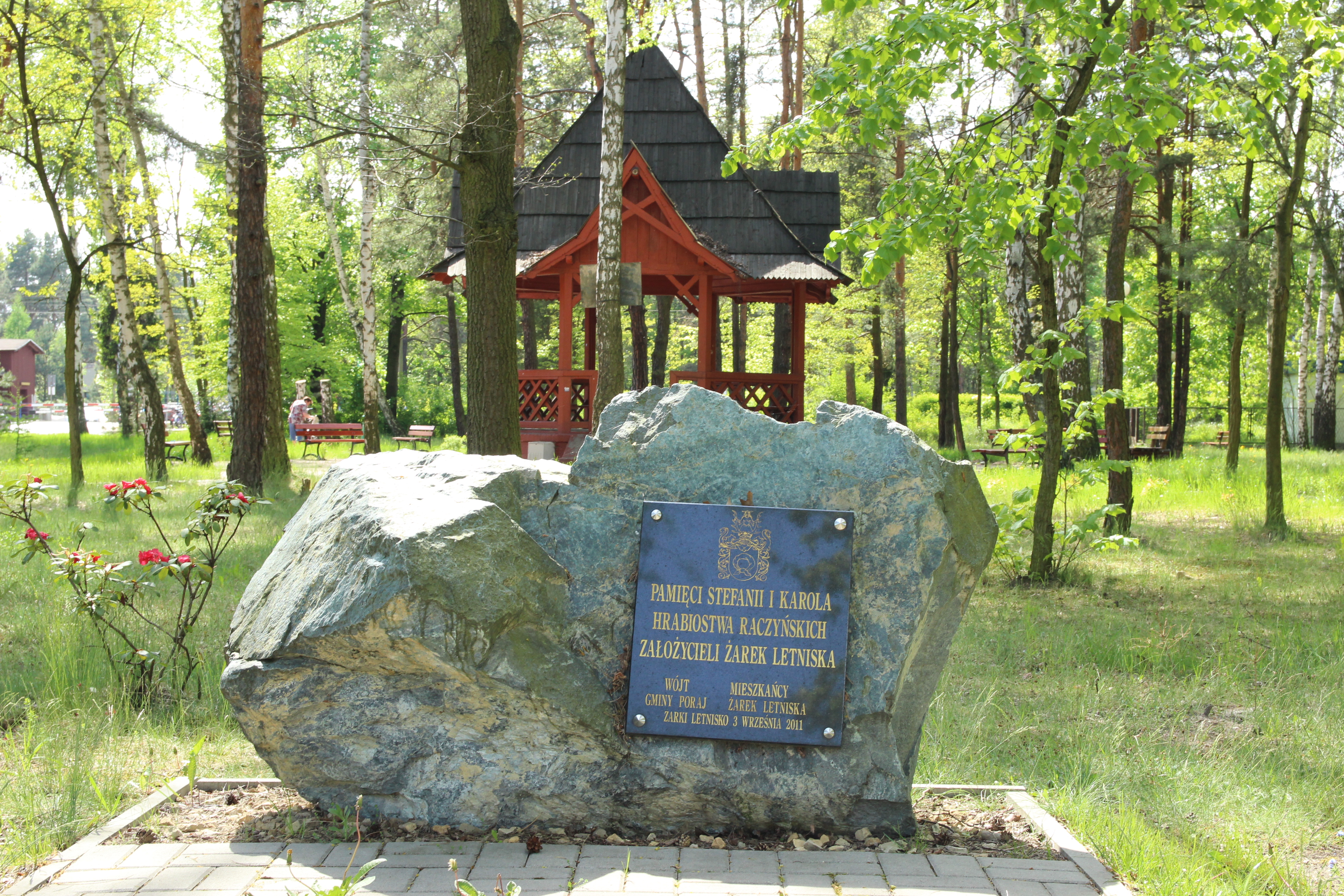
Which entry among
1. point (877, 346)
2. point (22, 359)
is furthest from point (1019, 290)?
point (22, 359)

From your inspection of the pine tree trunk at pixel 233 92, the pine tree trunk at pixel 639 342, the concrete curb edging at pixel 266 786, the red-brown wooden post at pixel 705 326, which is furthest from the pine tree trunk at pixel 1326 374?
the concrete curb edging at pixel 266 786

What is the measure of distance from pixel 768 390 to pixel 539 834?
10.8 meters

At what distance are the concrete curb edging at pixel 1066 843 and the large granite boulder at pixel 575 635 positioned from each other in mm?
506

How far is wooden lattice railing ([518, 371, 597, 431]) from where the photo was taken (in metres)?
13.2

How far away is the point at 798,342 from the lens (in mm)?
14148

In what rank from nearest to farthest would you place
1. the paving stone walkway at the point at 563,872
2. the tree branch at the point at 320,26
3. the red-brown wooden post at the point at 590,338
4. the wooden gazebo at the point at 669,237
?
the paving stone walkway at the point at 563,872 < the wooden gazebo at the point at 669,237 < the tree branch at the point at 320,26 < the red-brown wooden post at the point at 590,338

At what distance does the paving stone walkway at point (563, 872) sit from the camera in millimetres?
3057

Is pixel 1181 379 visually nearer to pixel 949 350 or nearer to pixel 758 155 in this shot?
pixel 949 350

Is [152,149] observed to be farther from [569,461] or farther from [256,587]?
[256,587]

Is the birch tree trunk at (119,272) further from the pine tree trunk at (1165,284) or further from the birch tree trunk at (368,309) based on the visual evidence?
the pine tree trunk at (1165,284)

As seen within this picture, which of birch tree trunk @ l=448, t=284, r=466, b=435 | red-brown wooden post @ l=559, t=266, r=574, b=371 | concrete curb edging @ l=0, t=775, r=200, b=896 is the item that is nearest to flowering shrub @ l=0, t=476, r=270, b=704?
concrete curb edging @ l=0, t=775, r=200, b=896

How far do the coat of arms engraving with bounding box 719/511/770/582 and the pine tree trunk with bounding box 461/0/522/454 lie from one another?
16.9 ft

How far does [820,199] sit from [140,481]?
12.8 m

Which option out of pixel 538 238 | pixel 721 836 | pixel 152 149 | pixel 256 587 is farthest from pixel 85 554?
pixel 152 149
